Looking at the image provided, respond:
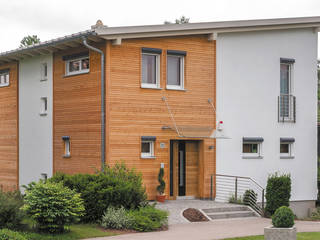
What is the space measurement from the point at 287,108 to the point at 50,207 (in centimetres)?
1238

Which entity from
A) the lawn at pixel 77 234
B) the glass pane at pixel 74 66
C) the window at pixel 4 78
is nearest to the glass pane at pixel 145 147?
the glass pane at pixel 74 66

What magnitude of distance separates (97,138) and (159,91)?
274 centimetres

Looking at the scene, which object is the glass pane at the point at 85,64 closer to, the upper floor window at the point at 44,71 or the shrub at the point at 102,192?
the upper floor window at the point at 44,71

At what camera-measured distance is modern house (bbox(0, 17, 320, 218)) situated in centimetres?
1936

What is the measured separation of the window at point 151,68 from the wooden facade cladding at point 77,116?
1.63 meters

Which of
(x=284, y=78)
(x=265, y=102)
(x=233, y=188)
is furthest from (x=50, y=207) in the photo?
(x=284, y=78)

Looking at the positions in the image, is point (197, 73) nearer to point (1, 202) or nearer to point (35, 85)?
point (35, 85)

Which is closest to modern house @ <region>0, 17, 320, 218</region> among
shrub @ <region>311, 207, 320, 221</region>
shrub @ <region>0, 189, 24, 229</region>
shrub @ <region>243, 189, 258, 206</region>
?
shrub @ <region>311, 207, 320, 221</region>

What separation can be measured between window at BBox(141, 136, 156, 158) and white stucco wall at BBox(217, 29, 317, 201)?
2778 mm

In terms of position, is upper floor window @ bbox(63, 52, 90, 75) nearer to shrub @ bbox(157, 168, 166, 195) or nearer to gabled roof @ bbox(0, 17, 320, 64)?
gabled roof @ bbox(0, 17, 320, 64)

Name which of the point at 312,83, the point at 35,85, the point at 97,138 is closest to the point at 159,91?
the point at 97,138

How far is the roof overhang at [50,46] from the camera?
18.9 meters

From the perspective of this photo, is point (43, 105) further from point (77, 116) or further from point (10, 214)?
point (10, 214)

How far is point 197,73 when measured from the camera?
20906 mm
